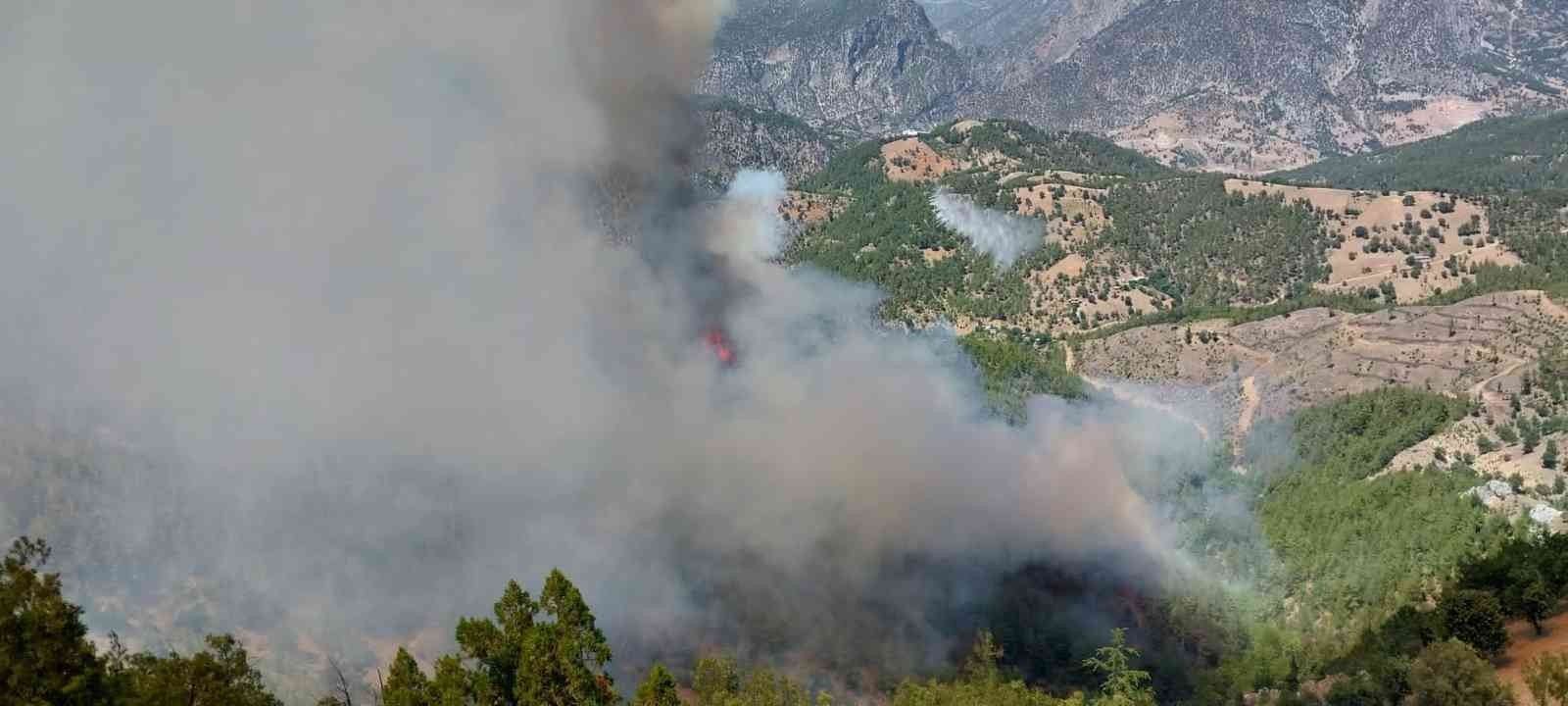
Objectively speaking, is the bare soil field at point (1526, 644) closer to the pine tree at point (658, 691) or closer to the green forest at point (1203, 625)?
the green forest at point (1203, 625)

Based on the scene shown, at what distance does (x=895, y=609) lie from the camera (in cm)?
6072

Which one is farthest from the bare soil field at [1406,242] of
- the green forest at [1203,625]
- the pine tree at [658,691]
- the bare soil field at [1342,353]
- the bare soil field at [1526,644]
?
the pine tree at [658,691]

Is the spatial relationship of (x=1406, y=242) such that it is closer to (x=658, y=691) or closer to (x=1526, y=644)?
(x=1526, y=644)

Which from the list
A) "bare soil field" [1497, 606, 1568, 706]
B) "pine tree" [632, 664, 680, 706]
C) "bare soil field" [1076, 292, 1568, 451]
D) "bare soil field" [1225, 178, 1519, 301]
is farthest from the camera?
"bare soil field" [1225, 178, 1519, 301]

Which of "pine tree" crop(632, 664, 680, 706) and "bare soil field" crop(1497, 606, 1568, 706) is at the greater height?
"bare soil field" crop(1497, 606, 1568, 706)

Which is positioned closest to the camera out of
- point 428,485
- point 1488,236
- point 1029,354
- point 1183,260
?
point 428,485

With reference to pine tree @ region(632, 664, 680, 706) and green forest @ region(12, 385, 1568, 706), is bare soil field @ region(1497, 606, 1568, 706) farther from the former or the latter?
pine tree @ region(632, 664, 680, 706)

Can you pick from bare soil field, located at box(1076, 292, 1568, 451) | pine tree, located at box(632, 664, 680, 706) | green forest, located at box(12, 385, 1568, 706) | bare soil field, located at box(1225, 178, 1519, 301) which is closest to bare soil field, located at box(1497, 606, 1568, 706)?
green forest, located at box(12, 385, 1568, 706)

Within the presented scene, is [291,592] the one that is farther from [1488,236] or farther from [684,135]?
[1488,236]

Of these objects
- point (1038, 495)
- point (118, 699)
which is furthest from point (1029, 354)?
point (118, 699)

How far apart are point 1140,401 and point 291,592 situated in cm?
10361

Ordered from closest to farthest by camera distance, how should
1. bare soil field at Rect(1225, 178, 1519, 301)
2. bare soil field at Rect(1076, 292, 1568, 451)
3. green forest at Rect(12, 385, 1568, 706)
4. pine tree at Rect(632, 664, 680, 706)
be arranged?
green forest at Rect(12, 385, 1568, 706) < pine tree at Rect(632, 664, 680, 706) < bare soil field at Rect(1076, 292, 1568, 451) < bare soil field at Rect(1225, 178, 1519, 301)

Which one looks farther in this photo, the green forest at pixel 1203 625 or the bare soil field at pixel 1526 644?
the bare soil field at pixel 1526 644

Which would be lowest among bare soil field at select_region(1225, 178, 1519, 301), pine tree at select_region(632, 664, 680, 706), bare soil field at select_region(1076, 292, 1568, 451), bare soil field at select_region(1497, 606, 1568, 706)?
pine tree at select_region(632, 664, 680, 706)
